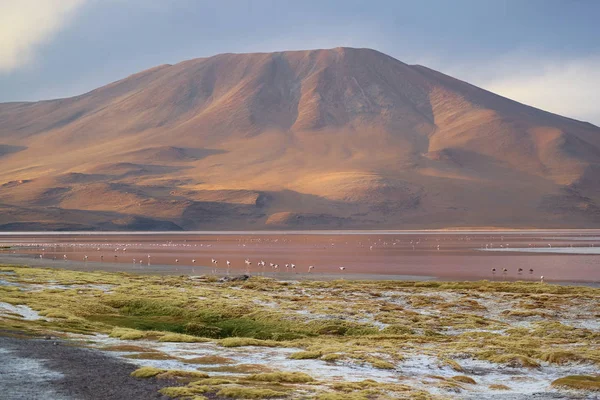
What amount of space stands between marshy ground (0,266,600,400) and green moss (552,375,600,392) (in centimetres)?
4

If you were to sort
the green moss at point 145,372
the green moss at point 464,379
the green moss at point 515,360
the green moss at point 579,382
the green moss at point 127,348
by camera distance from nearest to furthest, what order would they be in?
the green moss at point 145,372 < the green moss at point 579,382 < the green moss at point 464,379 < the green moss at point 515,360 < the green moss at point 127,348

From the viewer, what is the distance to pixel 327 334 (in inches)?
1254

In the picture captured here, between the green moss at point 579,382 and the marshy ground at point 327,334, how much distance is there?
0.04 meters

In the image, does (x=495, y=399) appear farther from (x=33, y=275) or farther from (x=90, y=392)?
(x=33, y=275)

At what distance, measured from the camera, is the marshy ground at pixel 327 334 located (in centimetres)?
2047

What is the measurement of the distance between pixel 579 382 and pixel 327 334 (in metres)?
13.0

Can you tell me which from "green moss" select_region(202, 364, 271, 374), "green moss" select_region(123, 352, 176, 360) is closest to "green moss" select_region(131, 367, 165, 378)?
"green moss" select_region(202, 364, 271, 374)

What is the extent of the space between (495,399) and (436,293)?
1088 inches

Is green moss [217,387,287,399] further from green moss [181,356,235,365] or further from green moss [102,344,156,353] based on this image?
green moss [102,344,156,353]

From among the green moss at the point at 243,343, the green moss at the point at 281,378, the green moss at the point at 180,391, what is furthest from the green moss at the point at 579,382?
the green moss at the point at 243,343

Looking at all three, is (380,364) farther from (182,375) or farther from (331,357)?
(182,375)

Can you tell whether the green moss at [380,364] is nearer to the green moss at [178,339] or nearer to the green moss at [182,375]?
the green moss at [182,375]

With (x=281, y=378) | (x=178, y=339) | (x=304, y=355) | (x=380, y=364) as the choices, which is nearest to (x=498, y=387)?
(x=380, y=364)

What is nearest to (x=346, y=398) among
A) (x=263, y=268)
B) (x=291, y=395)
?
(x=291, y=395)
